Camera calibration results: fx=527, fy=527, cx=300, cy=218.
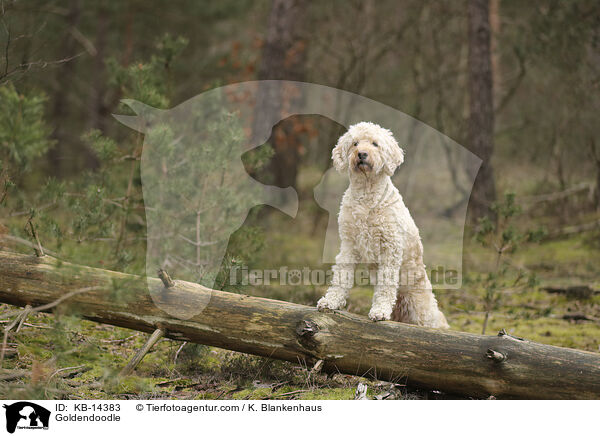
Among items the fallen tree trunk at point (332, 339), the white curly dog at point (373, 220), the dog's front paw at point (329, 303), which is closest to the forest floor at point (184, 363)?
the fallen tree trunk at point (332, 339)

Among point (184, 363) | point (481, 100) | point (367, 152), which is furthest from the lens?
point (481, 100)

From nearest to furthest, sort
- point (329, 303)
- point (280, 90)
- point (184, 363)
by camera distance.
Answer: point (329, 303)
point (184, 363)
point (280, 90)

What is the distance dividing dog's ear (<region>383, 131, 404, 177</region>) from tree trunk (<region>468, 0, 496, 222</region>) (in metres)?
5.83

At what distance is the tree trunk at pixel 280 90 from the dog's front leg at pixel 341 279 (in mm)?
3867

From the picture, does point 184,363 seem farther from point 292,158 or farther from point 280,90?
point 292,158

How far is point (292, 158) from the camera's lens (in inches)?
419

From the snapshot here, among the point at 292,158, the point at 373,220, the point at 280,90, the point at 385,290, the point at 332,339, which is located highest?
the point at 280,90

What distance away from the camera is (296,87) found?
10.7m

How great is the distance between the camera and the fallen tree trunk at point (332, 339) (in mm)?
3572

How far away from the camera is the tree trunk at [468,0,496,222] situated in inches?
367

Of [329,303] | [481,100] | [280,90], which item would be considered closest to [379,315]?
[329,303]
